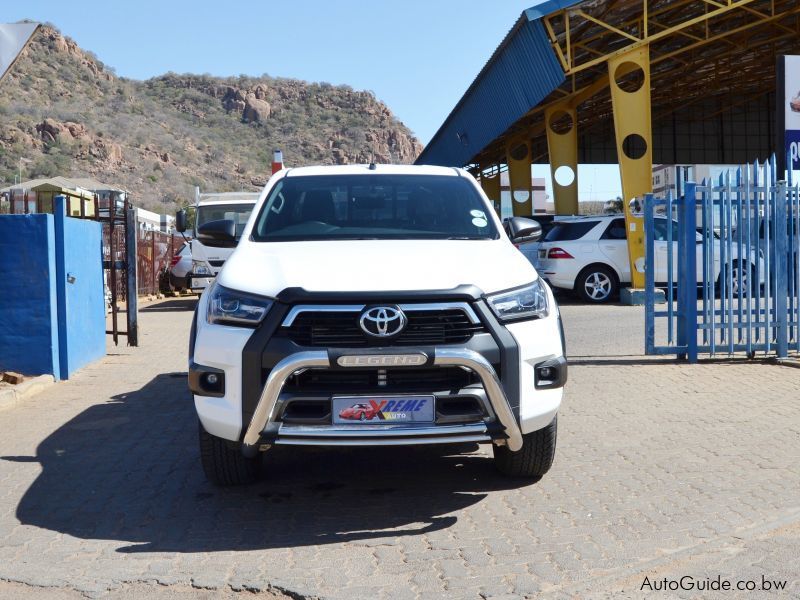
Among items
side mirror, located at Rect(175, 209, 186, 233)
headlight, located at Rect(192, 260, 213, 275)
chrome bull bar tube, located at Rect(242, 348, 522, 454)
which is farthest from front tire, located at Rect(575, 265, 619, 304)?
chrome bull bar tube, located at Rect(242, 348, 522, 454)

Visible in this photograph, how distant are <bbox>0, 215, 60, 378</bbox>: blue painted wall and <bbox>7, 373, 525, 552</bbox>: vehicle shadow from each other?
215cm

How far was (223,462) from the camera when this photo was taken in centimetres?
508

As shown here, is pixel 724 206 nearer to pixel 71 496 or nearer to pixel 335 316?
pixel 335 316

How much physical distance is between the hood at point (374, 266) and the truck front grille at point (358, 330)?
0.13m

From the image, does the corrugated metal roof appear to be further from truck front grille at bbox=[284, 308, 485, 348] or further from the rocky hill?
the rocky hill

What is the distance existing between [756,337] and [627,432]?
399 centimetres

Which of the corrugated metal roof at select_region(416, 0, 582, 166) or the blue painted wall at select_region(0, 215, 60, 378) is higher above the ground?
the corrugated metal roof at select_region(416, 0, 582, 166)

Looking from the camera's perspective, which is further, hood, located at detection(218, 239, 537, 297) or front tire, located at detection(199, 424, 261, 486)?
front tire, located at detection(199, 424, 261, 486)

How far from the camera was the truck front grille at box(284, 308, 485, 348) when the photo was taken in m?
4.46

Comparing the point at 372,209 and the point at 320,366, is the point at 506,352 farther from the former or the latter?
the point at 372,209

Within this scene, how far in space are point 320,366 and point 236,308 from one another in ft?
1.90

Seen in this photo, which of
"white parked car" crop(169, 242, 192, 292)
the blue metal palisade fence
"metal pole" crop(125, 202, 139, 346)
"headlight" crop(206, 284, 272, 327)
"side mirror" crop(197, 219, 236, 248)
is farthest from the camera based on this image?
"white parked car" crop(169, 242, 192, 292)

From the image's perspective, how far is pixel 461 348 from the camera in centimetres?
443

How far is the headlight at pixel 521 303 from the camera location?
462 cm
